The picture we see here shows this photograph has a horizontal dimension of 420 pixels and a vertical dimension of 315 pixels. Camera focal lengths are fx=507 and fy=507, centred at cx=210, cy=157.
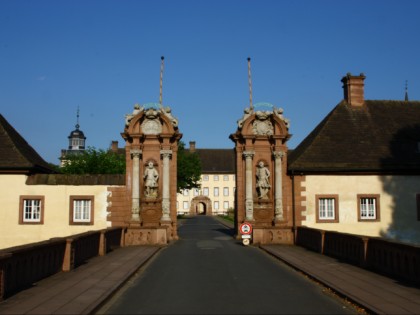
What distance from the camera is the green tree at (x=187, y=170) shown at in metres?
70.1

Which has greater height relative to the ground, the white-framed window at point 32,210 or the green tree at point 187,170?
the green tree at point 187,170

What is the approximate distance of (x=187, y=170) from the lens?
232ft

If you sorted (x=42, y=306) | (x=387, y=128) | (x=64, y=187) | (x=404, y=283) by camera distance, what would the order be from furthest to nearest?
(x=387, y=128), (x=64, y=187), (x=404, y=283), (x=42, y=306)

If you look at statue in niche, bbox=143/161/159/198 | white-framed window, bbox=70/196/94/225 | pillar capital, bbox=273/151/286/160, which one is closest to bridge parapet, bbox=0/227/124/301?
white-framed window, bbox=70/196/94/225

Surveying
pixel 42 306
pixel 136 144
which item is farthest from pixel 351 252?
pixel 136 144

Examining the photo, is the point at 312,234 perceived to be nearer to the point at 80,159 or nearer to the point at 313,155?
the point at 313,155

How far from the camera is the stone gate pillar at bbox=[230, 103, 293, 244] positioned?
28094 mm

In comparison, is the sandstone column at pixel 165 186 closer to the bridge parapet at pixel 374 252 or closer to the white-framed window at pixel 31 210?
the white-framed window at pixel 31 210

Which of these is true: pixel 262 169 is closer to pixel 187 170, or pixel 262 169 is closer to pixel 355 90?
pixel 355 90

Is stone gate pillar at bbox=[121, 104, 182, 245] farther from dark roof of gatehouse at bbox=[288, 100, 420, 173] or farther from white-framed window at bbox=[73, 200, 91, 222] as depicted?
dark roof of gatehouse at bbox=[288, 100, 420, 173]

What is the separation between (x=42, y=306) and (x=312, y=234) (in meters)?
15.3

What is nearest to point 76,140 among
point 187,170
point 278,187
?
point 187,170

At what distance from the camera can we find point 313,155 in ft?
93.6

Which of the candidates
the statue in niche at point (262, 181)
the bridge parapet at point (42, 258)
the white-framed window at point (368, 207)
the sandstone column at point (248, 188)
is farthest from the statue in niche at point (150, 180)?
the white-framed window at point (368, 207)
